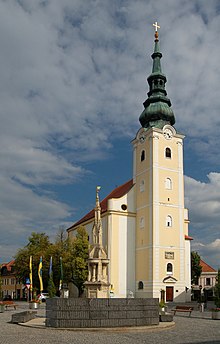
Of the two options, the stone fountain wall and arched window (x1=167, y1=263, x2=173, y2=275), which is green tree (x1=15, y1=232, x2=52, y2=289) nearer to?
arched window (x1=167, y1=263, x2=173, y2=275)

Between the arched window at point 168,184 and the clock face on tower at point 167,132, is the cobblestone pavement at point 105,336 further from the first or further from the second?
the clock face on tower at point 167,132

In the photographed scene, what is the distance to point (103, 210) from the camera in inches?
1885

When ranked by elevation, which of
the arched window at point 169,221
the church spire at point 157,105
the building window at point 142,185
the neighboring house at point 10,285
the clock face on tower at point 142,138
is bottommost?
the neighboring house at point 10,285

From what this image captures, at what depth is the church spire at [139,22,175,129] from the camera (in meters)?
47.8

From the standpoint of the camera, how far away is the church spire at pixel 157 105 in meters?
47.8

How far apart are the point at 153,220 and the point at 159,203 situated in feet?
6.47

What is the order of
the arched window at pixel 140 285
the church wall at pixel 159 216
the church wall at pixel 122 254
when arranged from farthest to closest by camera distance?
the church wall at pixel 122 254 → the arched window at pixel 140 285 → the church wall at pixel 159 216

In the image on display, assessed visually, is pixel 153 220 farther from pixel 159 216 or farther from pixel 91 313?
pixel 91 313

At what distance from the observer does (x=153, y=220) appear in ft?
144

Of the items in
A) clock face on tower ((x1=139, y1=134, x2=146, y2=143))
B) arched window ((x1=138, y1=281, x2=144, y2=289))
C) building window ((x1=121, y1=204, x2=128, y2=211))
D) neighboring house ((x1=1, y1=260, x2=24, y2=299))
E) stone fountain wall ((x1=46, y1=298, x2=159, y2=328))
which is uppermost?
clock face on tower ((x1=139, y1=134, x2=146, y2=143))

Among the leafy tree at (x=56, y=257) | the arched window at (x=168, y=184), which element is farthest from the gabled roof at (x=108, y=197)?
the arched window at (x=168, y=184)

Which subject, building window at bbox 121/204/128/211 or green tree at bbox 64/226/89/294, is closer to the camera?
green tree at bbox 64/226/89/294

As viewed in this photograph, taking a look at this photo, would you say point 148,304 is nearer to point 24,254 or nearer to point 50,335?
point 50,335

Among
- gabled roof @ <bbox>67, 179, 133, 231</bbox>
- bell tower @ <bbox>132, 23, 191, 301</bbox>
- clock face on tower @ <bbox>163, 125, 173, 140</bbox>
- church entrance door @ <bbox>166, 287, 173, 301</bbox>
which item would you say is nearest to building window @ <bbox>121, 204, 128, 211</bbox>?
bell tower @ <bbox>132, 23, 191, 301</bbox>
